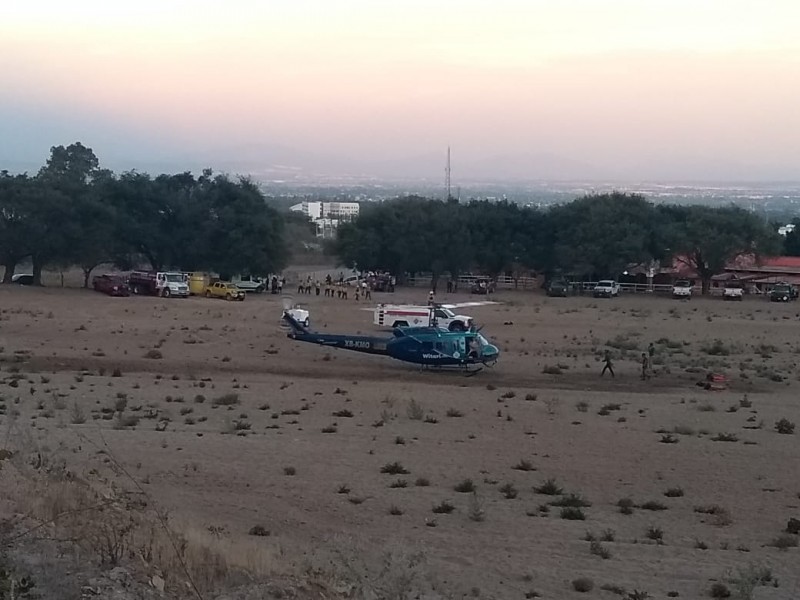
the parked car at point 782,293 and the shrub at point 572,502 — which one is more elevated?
the parked car at point 782,293

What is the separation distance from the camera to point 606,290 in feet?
259

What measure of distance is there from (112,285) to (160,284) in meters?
3.19

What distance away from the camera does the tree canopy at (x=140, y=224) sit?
7275 centimetres

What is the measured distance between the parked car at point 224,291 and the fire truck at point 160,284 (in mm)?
1505

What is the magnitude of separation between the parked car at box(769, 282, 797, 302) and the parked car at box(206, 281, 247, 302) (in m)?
35.8

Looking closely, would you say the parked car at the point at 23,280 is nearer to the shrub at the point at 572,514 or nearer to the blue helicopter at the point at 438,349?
the blue helicopter at the point at 438,349

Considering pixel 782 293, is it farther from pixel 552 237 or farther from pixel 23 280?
pixel 23 280

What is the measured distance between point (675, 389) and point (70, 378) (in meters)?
18.2

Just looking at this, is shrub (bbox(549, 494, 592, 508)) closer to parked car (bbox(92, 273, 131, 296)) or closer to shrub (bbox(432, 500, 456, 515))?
shrub (bbox(432, 500, 456, 515))

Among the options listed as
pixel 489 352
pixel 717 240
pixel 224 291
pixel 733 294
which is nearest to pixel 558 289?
pixel 733 294

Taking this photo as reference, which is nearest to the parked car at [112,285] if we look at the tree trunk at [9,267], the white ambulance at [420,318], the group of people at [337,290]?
the tree trunk at [9,267]

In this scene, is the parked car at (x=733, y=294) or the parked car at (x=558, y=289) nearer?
the parked car at (x=733, y=294)

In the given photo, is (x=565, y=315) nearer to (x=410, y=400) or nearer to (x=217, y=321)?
(x=217, y=321)

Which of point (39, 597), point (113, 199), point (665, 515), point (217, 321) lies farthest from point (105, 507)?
point (113, 199)
